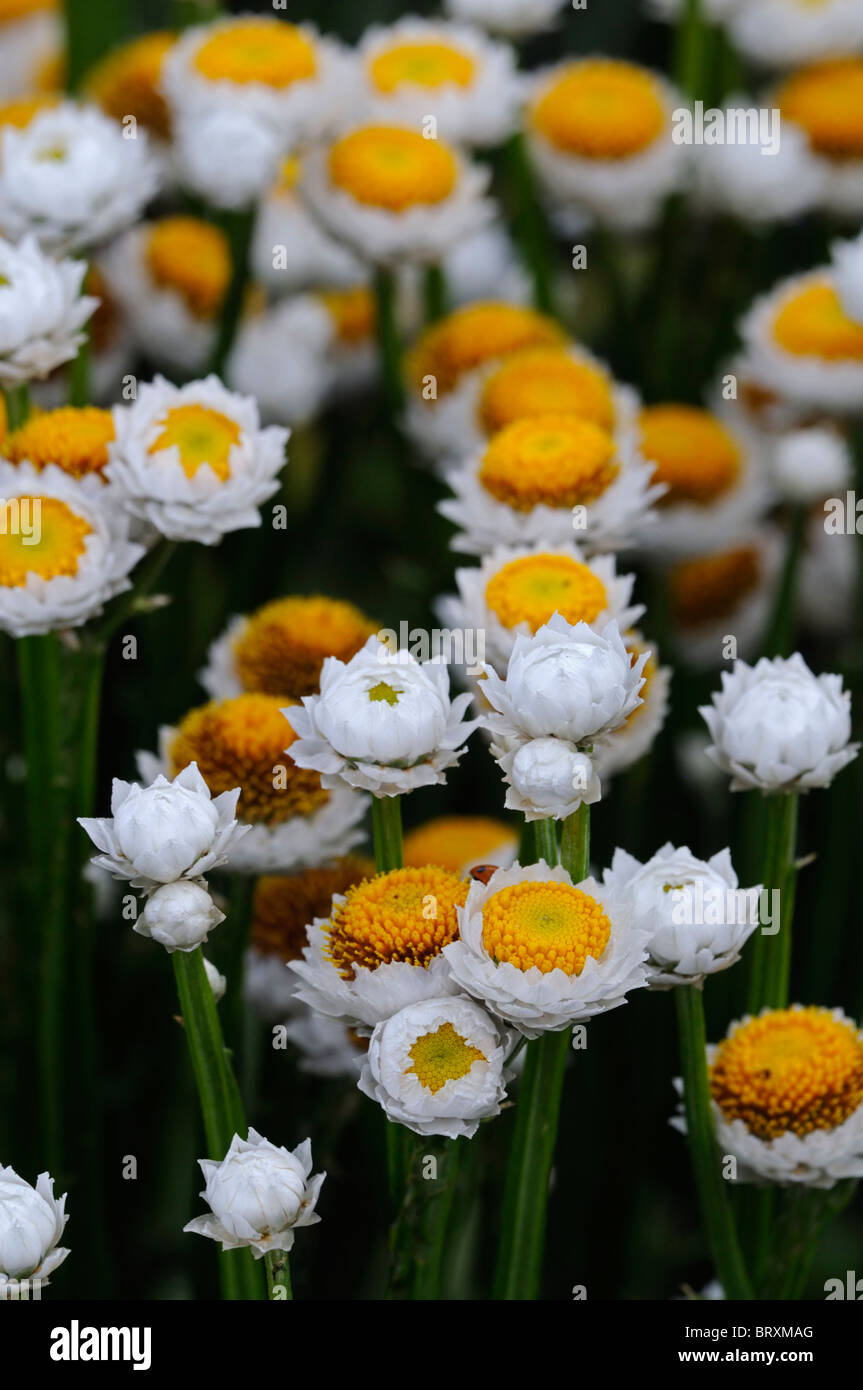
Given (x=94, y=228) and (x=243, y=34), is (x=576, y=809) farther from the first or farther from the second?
(x=243, y=34)

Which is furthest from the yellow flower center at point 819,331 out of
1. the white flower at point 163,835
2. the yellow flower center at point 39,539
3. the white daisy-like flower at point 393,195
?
the white flower at point 163,835

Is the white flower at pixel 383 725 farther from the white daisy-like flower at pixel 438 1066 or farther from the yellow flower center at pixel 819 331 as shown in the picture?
the yellow flower center at pixel 819 331

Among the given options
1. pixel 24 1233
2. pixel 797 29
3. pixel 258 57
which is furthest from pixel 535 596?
pixel 797 29

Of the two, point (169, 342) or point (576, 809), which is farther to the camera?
point (169, 342)

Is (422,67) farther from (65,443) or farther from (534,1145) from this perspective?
(534,1145)
